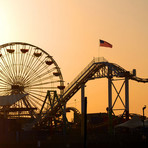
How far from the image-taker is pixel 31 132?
84688 mm

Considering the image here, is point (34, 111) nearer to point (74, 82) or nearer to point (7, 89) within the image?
point (7, 89)

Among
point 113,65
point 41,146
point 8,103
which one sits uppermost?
point 113,65

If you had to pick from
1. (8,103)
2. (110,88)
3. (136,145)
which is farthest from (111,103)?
(136,145)

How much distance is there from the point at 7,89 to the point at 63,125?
14.6m

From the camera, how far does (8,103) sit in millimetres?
90812

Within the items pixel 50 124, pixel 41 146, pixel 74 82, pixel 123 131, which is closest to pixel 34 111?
pixel 50 124

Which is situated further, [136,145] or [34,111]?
[34,111]

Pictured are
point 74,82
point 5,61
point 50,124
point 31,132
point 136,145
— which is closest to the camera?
point 136,145

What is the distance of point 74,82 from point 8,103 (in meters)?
12.5

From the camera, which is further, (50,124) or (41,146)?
(50,124)

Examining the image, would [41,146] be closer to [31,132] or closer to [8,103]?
[31,132]

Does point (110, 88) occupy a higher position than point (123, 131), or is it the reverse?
point (110, 88)

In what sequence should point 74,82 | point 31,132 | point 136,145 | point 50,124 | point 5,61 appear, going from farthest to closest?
point 5,61 < point 50,124 < point 74,82 < point 31,132 < point 136,145

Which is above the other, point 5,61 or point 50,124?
point 5,61
